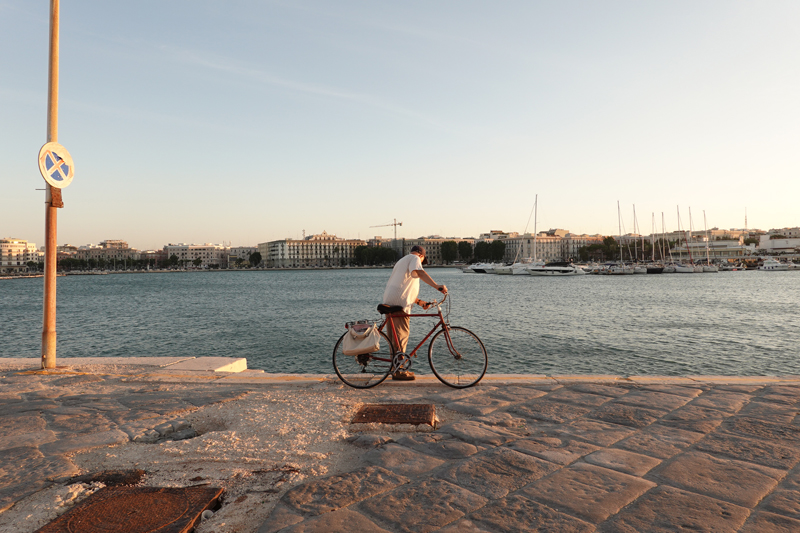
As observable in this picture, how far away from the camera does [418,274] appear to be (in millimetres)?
5684

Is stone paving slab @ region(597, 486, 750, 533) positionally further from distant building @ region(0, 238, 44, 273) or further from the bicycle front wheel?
distant building @ region(0, 238, 44, 273)

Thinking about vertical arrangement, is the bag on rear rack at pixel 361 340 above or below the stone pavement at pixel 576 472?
above

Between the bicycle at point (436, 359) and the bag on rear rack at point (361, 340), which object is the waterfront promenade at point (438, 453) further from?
the bag on rear rack at point (361, 340)

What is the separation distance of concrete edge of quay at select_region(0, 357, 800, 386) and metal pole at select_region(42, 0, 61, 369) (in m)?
0.36

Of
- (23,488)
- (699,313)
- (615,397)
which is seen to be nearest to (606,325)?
(699,313)

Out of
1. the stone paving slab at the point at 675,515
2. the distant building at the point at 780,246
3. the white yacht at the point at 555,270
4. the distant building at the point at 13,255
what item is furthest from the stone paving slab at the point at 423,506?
Answer: the distant building at the point at 13,255

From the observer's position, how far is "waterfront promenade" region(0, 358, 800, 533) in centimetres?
265

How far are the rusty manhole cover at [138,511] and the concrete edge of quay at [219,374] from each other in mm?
→ 3046

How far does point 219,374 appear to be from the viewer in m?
6.45

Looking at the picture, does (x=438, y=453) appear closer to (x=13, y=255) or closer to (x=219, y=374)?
(x=219, y=374)

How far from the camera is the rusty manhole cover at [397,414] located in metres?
4.22

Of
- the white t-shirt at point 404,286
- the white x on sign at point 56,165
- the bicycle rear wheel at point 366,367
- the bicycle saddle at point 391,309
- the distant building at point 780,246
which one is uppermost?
the distant building at point 780,246

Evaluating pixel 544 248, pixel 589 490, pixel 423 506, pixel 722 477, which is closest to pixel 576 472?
pixel 589 490

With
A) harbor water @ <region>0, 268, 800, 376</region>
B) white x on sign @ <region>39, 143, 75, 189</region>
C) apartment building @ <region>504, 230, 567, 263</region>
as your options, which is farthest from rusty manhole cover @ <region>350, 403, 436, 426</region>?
apartment building @ <region>504, 230, 567, 263</region>
